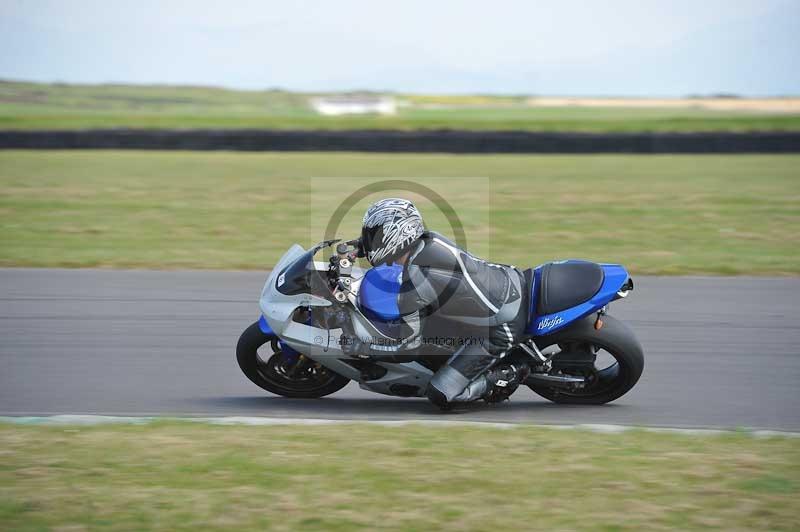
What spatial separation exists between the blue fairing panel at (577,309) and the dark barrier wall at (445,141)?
20.2 m

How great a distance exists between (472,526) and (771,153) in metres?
23.9

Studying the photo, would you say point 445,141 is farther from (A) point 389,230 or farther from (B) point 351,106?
(A) point 389,230

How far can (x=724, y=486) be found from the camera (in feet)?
13.6

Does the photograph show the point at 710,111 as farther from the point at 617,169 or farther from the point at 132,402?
the point at 132,402

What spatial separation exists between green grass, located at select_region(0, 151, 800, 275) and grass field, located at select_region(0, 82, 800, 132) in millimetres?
5521

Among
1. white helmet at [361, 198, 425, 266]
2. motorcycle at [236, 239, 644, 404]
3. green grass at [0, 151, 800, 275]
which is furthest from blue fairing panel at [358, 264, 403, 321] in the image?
green grass at [0, 151, 800, 275]

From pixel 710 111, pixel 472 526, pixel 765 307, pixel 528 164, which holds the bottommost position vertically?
pixel 472 526

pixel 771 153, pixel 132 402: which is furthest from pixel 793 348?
pixel 771 153

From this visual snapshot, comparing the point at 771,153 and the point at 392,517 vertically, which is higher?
Result: the point at 771,153

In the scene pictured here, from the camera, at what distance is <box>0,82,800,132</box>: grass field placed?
2978cm

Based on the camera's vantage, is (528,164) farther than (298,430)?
Yes

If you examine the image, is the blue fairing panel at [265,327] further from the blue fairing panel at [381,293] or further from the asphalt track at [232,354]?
the blue fairing panel at [381,293]

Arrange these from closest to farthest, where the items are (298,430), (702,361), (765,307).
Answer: (298,430), (702,361), (765,307)

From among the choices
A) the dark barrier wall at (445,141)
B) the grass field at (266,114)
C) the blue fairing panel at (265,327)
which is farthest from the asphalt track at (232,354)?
the grass field at (266,114)
